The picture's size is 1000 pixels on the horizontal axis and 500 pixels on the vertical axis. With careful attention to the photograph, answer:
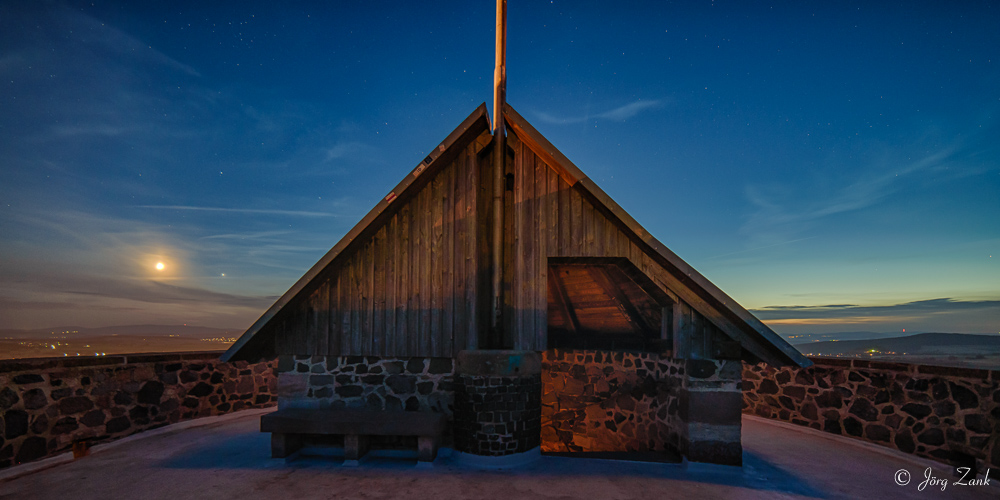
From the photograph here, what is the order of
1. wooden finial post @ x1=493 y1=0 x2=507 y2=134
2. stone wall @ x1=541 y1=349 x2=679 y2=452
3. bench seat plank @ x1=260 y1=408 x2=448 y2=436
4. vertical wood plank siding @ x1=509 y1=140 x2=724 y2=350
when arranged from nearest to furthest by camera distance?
bench seat plank @ x1=260 y1=408 x2=448 y2=436 → vertical wood plank siding @ x1=509 y1=140 x2=724 y2=350 → wooden finial post @ x1=493 y1=0 x2=507 y2=134 → stone wall @ x1=541 y1=349 x2=679 y2=452

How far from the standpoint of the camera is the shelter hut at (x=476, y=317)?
605 centimetres

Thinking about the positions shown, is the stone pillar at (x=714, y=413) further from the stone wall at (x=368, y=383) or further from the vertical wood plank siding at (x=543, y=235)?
the stone wall at (x=368, y=383)

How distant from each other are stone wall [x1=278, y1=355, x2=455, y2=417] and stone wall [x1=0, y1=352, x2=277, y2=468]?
2842 millimetres

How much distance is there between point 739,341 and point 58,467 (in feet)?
30.5

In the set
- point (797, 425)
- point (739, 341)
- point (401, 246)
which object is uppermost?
point (401, 246)

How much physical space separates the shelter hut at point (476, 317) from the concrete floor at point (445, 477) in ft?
1.43

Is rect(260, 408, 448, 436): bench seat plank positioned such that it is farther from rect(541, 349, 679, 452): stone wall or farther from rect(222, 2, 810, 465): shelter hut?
rect(541, 349, 679, 452): stone wall

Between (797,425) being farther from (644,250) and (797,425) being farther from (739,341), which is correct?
(644,250)

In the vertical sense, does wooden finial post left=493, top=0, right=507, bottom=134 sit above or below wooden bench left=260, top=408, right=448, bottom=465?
above

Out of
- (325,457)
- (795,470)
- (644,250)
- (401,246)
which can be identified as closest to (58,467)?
(325,457)

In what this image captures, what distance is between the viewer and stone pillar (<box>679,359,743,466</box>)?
237 inches

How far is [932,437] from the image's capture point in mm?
6348

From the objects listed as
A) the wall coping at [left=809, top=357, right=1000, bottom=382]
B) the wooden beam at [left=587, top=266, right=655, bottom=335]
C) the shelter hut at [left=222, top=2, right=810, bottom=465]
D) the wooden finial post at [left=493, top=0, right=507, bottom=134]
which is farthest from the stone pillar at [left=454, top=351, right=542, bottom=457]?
the wall coping at [left=809, top=357, right=1000, bottom=382]

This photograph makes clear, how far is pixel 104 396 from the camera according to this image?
22.8ft
